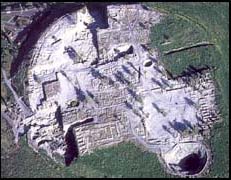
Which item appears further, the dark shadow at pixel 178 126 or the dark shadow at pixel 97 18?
the dark shadow at pixel 97 18

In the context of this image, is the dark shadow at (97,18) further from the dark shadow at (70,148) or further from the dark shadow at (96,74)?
the dark shadow at (70,148)

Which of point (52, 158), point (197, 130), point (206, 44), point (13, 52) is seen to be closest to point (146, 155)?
point (197, 130)

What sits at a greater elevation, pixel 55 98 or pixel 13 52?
→ pixel 13 52

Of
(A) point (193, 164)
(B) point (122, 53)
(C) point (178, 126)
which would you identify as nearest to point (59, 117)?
(B) point (122, 53)

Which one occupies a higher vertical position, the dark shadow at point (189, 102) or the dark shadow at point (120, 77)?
the dark shadow at point (120, 77)

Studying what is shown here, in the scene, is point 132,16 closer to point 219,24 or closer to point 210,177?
point 219,24

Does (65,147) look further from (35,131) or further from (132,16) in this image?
(132,16)

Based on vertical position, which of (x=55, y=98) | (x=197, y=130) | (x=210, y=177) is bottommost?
(x=210, y=177)

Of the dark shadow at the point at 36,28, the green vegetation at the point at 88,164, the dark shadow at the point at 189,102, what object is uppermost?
the dark shadow at the point at 36,28

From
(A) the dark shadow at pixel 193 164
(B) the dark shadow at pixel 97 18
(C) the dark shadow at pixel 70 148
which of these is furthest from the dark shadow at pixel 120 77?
(A) the dark shadow at pixel 193 164
